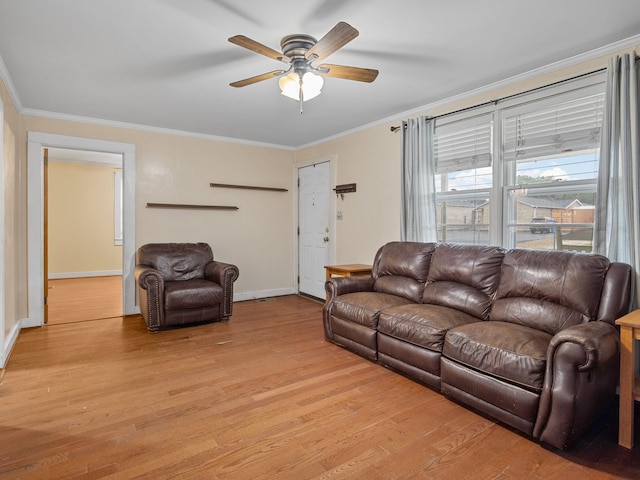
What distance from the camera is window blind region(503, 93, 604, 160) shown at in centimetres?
273

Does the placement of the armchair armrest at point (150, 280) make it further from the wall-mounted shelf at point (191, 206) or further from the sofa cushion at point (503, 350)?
the sofa cushion at point (503, 350)

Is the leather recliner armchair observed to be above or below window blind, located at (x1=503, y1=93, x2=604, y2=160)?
below

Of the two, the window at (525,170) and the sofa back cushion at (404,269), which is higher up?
the window at (525,170)

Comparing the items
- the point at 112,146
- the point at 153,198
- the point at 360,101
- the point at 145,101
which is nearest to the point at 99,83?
the point at 145,101

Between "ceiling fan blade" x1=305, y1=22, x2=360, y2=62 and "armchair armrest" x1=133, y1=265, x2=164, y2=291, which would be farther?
"armchair armrest" x1=133, y1=265, x2=164, y2=291

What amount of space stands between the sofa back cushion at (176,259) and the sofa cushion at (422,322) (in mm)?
2803

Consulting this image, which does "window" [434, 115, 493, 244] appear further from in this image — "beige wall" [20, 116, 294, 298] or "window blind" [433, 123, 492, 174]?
"beige wall" [20, 116, 294, 298]

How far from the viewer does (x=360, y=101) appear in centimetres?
376

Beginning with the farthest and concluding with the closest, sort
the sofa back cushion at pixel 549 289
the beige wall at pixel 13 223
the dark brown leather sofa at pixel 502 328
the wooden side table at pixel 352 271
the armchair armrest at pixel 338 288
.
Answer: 1. the wooden side table at pixel 352 271
2. the armchair armrest at pixel 338 288
3. the beige wall at pixel 13 223
4. the sofa back cushion at pixel 549 289
5. the dark brown leather sofa at pixel 502 328

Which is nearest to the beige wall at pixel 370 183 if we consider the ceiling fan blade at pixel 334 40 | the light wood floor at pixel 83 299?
the ceiling fan blade at pixel 334 40

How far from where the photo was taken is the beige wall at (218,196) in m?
4.77

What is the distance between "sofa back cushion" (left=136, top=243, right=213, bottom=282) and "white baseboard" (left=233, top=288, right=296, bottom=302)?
3.03 feet

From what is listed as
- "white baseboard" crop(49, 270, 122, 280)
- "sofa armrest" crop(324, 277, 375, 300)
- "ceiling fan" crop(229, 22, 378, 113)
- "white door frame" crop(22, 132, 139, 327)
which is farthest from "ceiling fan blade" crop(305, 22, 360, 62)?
"white baseboard" crop(49, 270, 122, 280)

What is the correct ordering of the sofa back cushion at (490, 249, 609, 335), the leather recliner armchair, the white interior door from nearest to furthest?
the sofa back cushion at (490, 249, 609, 335)
the leather recliner armchair
the white interior door
